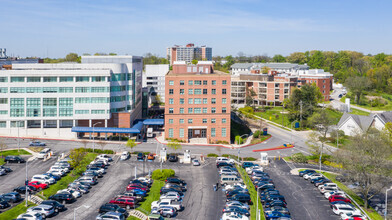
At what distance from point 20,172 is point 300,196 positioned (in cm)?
4946

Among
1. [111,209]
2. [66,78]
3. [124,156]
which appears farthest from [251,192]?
[66,78]

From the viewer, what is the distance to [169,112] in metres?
93.2

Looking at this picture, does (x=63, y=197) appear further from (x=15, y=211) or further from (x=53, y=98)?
(x=53, y=98)

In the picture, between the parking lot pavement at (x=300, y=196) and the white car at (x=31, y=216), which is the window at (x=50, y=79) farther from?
the parking lot pavement at (x=300, y=196)

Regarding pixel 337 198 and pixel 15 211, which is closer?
pixel 15 211

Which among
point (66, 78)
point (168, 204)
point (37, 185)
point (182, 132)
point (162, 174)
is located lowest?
point (168, 204)

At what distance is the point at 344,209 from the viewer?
51.5 m

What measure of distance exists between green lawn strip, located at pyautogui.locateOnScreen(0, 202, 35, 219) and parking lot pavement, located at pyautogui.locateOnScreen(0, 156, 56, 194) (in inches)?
286

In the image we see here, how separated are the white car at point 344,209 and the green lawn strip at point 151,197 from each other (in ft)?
85.0

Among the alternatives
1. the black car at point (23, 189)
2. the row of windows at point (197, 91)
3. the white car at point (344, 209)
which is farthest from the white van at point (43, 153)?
the white car at point (344, 209)

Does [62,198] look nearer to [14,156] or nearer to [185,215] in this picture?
[185,215]

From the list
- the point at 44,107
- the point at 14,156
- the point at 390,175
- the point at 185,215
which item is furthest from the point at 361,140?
the point at 44,107

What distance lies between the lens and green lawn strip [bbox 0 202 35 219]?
48562 millimetres

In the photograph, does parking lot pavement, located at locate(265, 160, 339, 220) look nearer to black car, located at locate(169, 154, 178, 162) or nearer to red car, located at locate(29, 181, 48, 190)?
black car, located at locate(169, 154, 178, 162)
